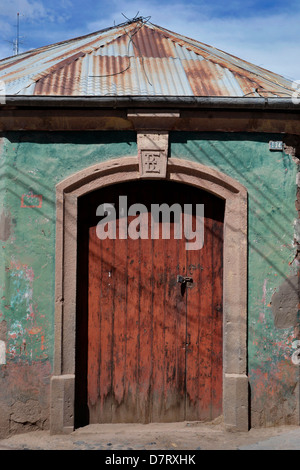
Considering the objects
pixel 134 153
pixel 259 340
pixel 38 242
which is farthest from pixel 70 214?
pixel 259 340

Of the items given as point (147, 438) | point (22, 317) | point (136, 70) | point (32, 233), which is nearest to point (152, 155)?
point (136, 70)

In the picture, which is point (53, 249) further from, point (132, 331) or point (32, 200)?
point (132, 331)

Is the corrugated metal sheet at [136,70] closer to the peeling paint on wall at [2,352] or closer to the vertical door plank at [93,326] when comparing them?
the vertical door plank at [93,326]

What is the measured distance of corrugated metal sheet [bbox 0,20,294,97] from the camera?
5.05 metres

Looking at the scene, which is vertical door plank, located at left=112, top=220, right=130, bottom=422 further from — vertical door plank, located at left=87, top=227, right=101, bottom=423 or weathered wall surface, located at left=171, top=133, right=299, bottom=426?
weathered wall surface, located at left=171, top=133, right=299, bottom=426

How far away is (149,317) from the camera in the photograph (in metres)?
5.12

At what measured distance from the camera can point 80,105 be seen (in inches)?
188

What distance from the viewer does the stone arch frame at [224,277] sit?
4.82 metres

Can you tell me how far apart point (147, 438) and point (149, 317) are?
4.11 feet

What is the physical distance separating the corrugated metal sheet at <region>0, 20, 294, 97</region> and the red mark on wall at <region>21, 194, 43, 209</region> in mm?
1097

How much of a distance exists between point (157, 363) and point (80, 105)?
9.62ft

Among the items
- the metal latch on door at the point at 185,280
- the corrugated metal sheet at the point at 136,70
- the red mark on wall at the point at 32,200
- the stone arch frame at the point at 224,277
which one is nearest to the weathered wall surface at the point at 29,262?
the red mark on wall at the point at 32,200

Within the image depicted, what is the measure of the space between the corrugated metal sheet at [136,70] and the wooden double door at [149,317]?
1140 mm

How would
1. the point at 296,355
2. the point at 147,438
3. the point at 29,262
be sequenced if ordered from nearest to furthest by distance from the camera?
the point at 147,438 < the point at 29,262 < the point at 296,355
